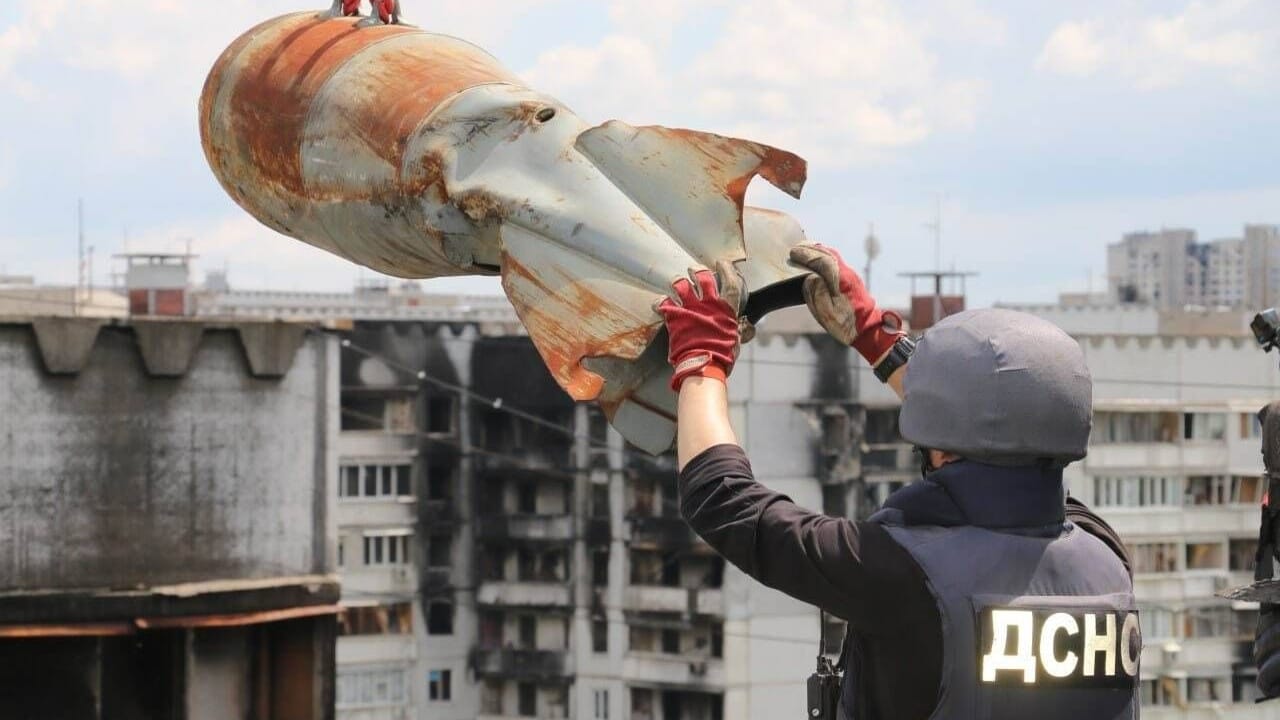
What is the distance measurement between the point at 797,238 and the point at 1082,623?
1254 millimetres

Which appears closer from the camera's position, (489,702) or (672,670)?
(672,670)

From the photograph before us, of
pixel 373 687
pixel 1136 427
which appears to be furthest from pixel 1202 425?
pixel 373 687

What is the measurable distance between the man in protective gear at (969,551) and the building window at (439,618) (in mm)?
54095

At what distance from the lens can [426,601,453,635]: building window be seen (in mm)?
57281

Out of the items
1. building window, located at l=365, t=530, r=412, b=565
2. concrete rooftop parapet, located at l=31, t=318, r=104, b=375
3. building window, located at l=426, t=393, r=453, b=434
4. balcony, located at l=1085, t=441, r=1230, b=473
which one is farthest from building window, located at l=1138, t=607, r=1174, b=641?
concrete rooftop parapet, located at l=31, t=318, r=104, b=375

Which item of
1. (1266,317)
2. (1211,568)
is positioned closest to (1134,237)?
(1211,568)

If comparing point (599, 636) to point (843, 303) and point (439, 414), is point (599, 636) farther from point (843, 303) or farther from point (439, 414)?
point (843, 303)

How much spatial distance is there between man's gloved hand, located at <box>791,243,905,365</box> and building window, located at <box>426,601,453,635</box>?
175 feet

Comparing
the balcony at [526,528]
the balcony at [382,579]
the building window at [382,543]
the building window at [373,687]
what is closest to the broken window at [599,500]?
the balcony at [526,528]

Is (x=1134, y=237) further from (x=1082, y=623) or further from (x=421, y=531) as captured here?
(x=1082, y=623)

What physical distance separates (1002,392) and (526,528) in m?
52.6

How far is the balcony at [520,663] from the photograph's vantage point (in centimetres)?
5600

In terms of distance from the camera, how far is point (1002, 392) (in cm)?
372

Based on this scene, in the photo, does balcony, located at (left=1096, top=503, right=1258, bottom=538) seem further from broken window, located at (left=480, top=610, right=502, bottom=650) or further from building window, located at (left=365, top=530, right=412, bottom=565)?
building window, located at (left=365, top=530, right=412, bottom=565)
